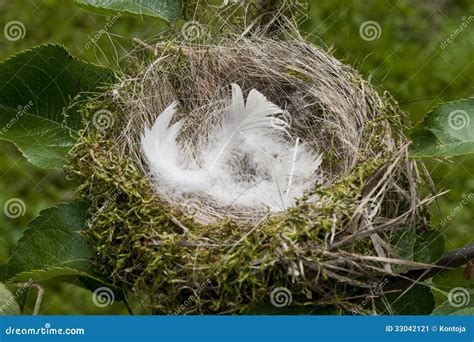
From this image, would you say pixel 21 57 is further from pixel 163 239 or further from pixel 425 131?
pixel 425 131

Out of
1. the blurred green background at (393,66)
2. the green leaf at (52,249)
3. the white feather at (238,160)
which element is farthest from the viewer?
the blurred green background at (393,66)

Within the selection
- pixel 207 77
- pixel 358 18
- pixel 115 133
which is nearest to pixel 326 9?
pixel 358 18

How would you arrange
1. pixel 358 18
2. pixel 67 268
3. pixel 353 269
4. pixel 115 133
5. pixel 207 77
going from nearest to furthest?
pixel 67 268 → pixel 353 269 → pixel 115 133 → pixel 207 77 → pixel 358 18
